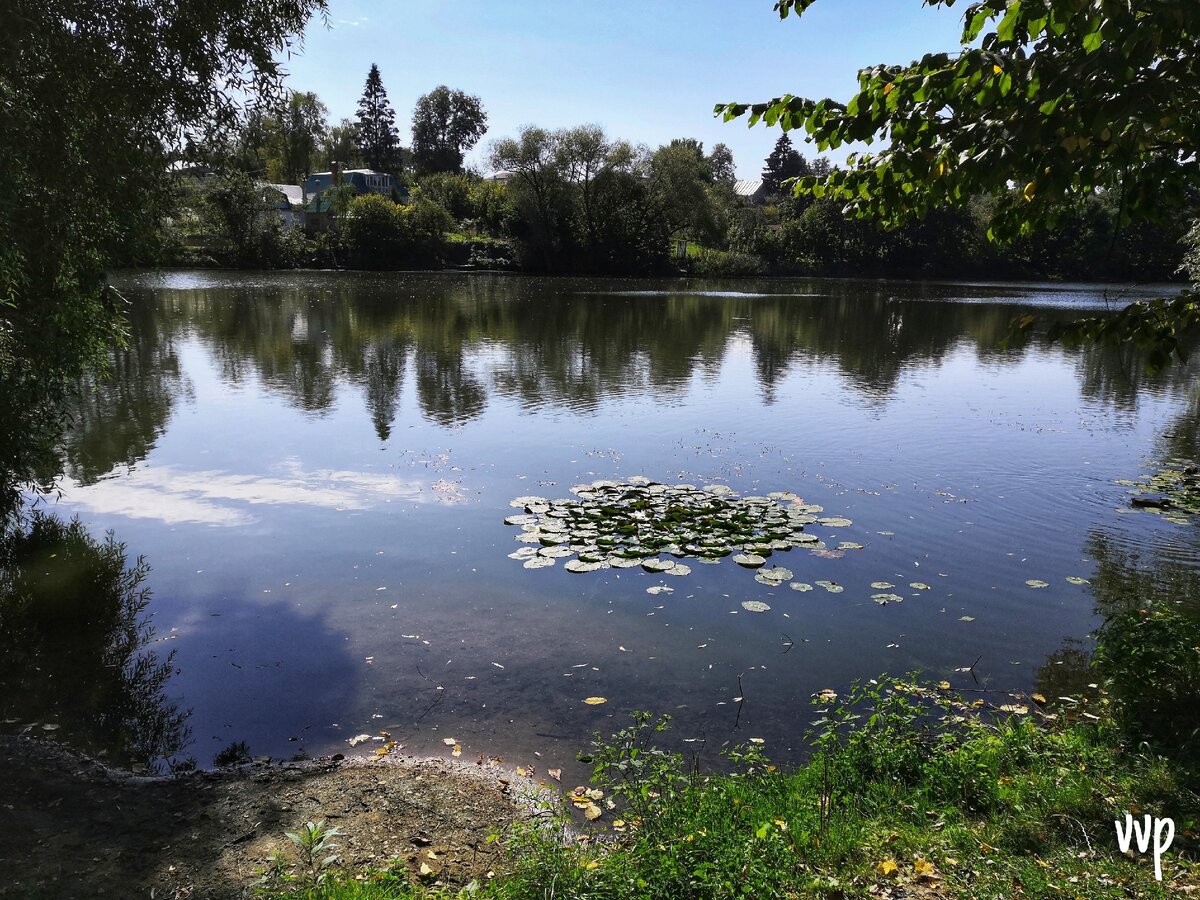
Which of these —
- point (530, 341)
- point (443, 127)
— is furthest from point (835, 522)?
point (443, 127)

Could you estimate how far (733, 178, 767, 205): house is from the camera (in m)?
138

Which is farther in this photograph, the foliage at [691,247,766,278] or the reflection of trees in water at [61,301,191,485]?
the foliage at [691,247,766,278]

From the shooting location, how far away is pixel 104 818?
574cm

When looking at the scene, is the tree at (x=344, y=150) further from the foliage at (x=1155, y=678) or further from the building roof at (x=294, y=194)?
the foliage at (x=1155, y=678)

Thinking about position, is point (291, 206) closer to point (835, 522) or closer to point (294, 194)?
point (294, 194)

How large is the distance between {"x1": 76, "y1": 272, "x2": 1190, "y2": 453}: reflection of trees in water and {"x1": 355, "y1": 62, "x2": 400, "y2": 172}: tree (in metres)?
65.2

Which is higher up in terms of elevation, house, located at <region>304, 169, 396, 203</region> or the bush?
house, located at <region>304, 169, 396, 203</region>

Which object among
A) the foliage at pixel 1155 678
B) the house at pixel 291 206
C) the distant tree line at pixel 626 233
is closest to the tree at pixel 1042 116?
the foliage at pixel 1155 678

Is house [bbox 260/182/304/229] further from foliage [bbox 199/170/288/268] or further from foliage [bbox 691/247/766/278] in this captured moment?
foliage [bbox 691/247/766/278]

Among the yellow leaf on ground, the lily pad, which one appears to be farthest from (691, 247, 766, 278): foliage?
the yellow leaf on ground

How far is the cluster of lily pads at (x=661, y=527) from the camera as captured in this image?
36.3ft

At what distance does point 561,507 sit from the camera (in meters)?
13.1

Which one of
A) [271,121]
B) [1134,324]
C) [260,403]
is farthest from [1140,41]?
[260,403]

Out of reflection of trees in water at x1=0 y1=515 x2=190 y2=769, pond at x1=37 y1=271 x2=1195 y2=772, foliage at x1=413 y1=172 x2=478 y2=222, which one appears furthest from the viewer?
foliage at x1=413 y1=172 x2=478 y2=222
